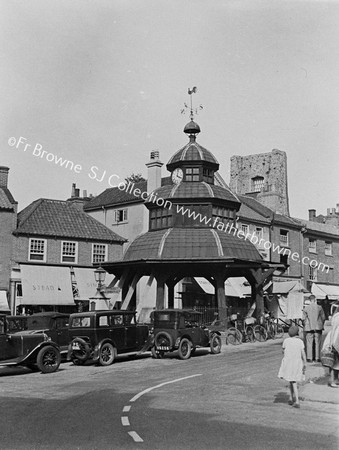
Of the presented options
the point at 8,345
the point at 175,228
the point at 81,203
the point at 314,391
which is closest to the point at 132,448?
the point at 314,391

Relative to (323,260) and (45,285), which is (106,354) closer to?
(45,285)

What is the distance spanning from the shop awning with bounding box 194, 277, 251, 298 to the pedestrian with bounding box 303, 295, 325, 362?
25.2 m

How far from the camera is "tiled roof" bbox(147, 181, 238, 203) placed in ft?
117

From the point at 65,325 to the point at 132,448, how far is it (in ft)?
48.8

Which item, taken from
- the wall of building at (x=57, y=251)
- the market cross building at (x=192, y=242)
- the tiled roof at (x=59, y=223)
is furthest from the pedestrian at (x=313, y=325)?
the tiled roof at (x=59, y=223)

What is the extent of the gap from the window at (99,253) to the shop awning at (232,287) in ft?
24.7

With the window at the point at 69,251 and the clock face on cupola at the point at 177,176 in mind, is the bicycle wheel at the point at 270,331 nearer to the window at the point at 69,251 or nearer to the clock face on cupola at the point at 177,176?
the clock face on cupola at the point at 177,176

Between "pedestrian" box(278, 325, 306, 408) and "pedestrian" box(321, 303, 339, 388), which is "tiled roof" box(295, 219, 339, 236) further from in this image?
"pedestrian" box(278, 325, 306, 408)

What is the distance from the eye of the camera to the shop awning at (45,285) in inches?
1522

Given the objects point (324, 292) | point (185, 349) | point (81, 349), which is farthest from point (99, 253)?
point (81, 349)

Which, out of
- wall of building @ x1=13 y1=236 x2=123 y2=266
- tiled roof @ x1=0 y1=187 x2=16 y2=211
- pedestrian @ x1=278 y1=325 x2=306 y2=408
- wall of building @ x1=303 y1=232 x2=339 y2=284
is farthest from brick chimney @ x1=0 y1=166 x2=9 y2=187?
pedestrian @ x1=278 y1=325 x2=306 y2=408

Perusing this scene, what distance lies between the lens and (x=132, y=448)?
8242 millimetres

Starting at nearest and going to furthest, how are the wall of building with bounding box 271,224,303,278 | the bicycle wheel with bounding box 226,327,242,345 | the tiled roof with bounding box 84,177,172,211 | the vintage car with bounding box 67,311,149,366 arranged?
the vintage car with bounding box 67,311,149,366 < the bicycle wheel with bounding box 226,327,242,345 < the tiled roof with bounding box 84,177,172,211 < the wall of building with bounding box 271,224,303,278

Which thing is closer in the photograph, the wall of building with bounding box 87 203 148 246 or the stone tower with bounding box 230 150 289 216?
the wall of building with bounding box 87 203 148 246
